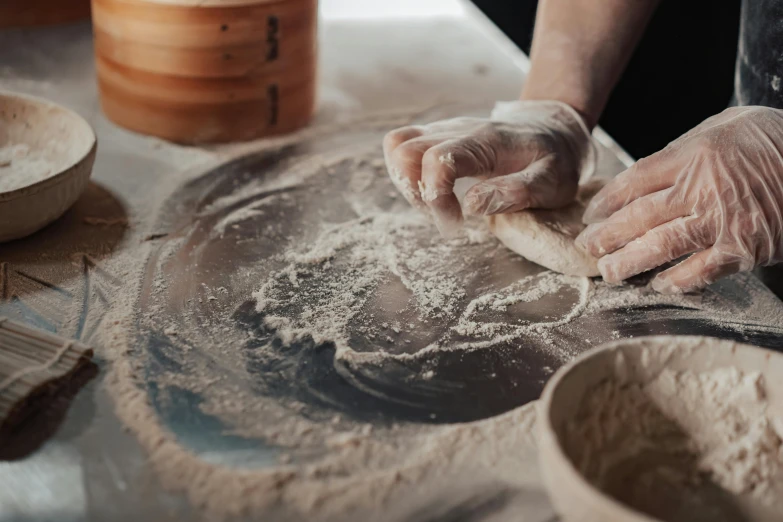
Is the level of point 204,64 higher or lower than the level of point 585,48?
lower

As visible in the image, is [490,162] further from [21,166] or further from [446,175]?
[21,166]

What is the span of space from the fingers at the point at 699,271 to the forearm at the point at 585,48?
0.46 m

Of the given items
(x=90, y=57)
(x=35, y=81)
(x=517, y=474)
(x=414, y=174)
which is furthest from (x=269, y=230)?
(x=90, y=57)

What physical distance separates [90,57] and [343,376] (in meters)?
1.65

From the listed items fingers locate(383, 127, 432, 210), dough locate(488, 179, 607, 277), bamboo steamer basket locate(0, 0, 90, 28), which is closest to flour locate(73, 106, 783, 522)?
dough locate(488, 179, 607, 277)

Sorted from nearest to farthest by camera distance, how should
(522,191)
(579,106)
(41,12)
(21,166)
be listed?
(522,191), (21,166), (579,106), (41,12)

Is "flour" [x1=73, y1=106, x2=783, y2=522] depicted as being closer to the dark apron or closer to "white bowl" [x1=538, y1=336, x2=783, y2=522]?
"white bowl" [x1=538, y1=336, x2=783, y2=522]

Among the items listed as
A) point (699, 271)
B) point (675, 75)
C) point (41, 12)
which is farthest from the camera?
point (41, 12)

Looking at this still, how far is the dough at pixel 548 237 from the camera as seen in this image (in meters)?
1.27

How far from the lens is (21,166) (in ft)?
4.56

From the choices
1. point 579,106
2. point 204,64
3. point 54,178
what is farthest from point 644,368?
point 204,64

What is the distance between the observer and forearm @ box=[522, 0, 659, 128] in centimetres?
151

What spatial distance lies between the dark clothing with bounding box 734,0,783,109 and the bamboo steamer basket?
6.83 feet

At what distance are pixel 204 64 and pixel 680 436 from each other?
1.27 meters
